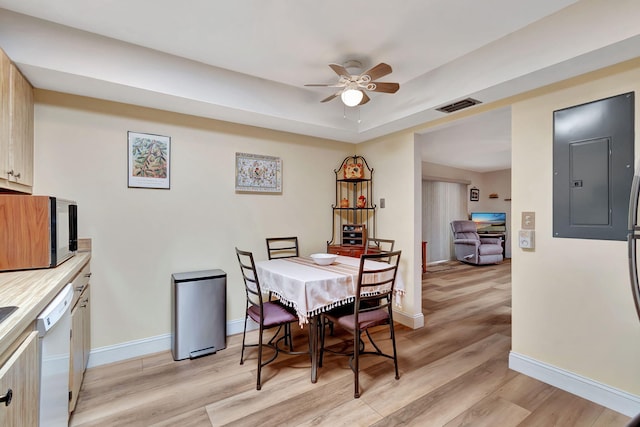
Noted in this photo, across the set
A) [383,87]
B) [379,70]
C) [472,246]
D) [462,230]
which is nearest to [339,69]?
[379,70]

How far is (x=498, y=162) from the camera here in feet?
22.7

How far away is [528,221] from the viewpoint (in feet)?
7.80

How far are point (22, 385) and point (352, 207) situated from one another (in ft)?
11.4

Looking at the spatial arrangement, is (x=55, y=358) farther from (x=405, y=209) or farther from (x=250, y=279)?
(x=405, y=209)

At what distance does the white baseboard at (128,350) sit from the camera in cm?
251

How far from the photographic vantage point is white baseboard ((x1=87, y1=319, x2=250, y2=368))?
2.51 m

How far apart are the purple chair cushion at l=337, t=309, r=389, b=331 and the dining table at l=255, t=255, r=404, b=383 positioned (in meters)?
0.12

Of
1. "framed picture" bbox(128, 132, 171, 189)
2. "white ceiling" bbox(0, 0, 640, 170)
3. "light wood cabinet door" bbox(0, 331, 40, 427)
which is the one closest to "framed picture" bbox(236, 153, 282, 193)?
"white ceiling" bbox(0, 0, 640, 170)

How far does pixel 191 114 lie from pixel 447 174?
6408 mm

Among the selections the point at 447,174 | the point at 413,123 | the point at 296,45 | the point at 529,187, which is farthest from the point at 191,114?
the point at 447,174

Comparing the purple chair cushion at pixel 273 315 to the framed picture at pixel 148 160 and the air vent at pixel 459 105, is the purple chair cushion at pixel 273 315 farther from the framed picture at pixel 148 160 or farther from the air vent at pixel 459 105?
the air vent at pixel 459 105

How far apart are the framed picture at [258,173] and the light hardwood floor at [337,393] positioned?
66.4 inches

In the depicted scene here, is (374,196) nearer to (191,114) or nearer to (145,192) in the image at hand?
(191,114)

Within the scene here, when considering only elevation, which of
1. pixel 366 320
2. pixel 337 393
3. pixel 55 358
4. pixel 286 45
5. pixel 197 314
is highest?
pixel 286 45
